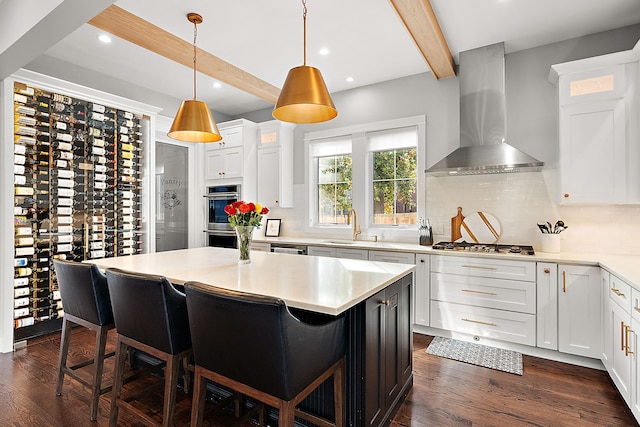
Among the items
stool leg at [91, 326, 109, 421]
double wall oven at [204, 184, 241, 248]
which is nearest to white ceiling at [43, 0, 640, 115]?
double wall oven at [204, 184, 241, 248]

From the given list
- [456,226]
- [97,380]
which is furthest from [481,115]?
[97,380]

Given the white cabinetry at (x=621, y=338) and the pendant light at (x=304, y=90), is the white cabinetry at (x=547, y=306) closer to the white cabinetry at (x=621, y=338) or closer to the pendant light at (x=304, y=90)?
the white cabinetry at (x=621, y=338)

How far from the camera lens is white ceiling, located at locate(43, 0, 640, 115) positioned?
8.71 ft

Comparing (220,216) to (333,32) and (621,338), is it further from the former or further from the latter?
(621,338)

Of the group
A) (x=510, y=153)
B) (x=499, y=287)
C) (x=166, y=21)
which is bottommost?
(x=499, y=287)

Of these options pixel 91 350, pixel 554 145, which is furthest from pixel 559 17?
pixel 91 350

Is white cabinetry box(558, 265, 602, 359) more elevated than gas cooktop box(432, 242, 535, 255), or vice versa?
gas cooktop box(432, 242, 535, 255)

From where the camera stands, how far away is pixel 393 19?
9.36ft

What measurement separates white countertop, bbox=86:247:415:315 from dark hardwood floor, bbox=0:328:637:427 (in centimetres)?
86

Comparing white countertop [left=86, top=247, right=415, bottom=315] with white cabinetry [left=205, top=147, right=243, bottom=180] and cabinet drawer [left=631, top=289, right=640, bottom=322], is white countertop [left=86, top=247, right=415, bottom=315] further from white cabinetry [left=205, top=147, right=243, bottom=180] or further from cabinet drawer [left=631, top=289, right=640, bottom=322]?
white cabinetry [left=205, top=147, right=243, bottom=180]

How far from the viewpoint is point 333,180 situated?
4656 mm

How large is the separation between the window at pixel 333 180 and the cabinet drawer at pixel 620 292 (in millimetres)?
2783

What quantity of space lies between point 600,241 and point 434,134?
1.88 m

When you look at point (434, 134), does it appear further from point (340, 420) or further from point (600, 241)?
point (340, 420)
